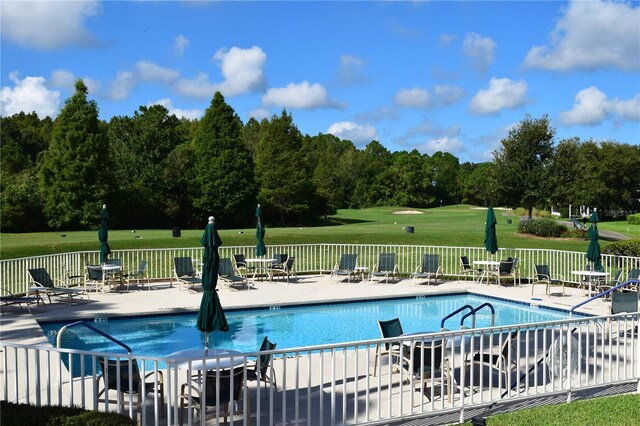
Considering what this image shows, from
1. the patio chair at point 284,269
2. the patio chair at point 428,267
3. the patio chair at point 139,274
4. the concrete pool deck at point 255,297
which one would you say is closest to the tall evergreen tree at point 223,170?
the patio chair at point 284,269

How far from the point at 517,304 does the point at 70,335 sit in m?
10.3

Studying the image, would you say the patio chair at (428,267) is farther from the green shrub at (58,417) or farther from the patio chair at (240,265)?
the green shrub at (58,417)

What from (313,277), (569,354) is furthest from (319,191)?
(569,354)

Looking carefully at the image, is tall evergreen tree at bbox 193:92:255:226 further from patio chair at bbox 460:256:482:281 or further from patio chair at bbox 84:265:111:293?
patio chair at bbox 84:265:111:293

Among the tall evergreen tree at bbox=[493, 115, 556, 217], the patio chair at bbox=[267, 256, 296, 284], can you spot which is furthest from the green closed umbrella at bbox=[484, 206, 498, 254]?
the tall evergreen tree at bbox=[493, 115, 556, 217]

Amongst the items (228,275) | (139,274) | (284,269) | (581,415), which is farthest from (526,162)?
(581,415)

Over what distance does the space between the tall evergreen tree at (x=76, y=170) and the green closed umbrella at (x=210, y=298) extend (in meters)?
35.7

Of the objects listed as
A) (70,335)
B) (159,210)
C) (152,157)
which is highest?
(152,157)

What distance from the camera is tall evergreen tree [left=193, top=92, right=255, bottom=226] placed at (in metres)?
48.4

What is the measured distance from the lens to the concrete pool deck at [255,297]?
1300cm

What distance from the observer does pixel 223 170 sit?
4866 centimetres

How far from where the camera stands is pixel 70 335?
495 inches

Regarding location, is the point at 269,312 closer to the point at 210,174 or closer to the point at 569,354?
the point at 569,354

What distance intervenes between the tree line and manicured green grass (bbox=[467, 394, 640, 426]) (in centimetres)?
2631
